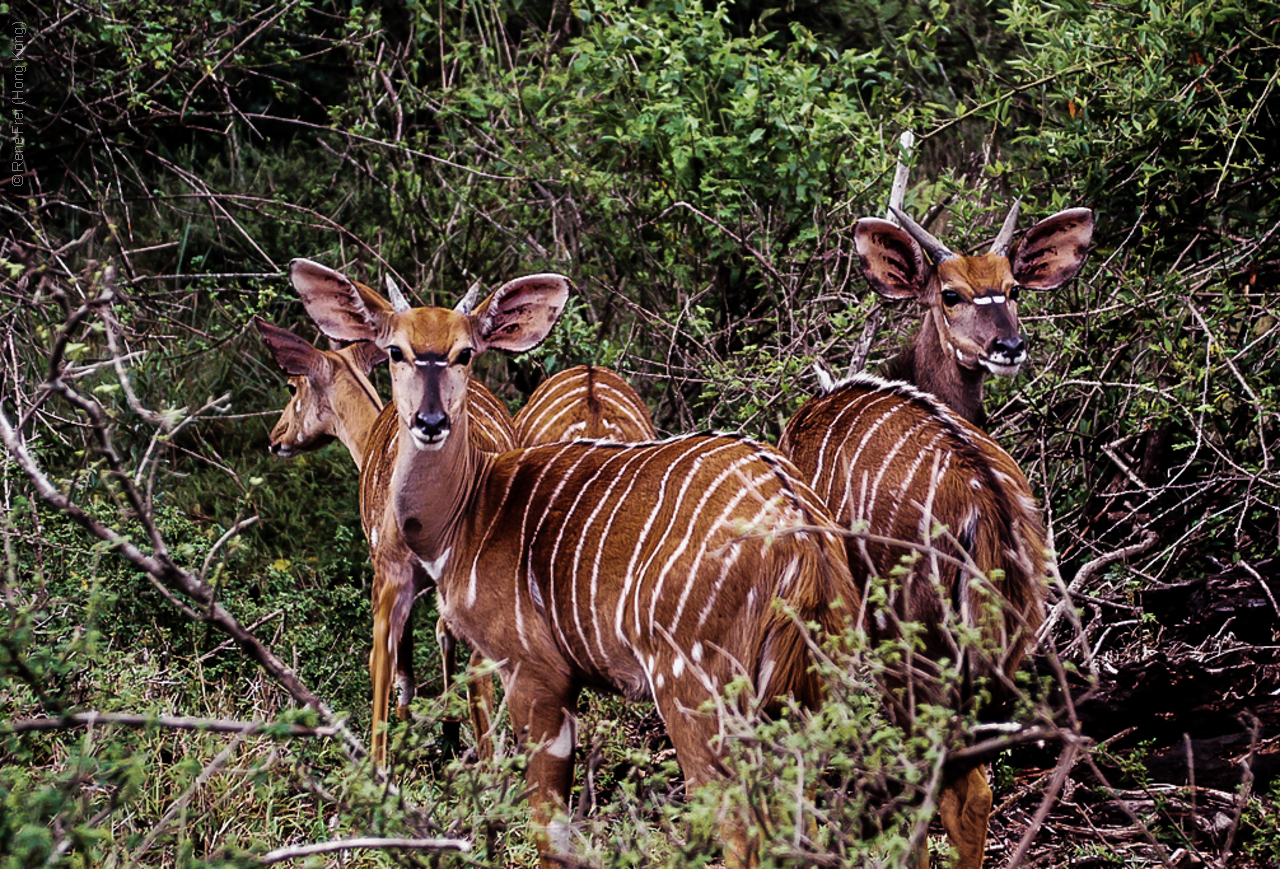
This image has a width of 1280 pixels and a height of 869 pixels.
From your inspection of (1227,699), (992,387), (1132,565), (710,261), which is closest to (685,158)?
(710,261)

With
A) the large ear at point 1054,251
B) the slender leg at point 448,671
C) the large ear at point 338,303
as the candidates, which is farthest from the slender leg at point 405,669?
the large ear at point 1054,251

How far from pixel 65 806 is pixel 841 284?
3465mm

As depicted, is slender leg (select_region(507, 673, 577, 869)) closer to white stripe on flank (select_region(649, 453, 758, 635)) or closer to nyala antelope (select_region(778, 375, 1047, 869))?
white stripe on flank (select_region(649, 453, 758, 635))

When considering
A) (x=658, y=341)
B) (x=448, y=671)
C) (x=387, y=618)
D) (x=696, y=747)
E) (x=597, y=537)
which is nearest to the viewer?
(x=696, y=747)

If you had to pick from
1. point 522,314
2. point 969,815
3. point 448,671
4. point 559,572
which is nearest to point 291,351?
point 448,671

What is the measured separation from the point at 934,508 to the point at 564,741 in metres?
1.06

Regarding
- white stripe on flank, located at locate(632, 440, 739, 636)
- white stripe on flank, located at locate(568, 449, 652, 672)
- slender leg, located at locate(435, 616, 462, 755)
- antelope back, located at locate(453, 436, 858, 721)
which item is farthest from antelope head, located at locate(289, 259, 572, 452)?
slender leg, located at locate(435, 616, 462, 755)

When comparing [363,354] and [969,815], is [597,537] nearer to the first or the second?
[969,815]

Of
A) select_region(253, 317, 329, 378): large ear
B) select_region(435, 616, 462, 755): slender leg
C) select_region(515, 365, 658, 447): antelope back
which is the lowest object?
select_region(435, 616, 462, 755): slender leg

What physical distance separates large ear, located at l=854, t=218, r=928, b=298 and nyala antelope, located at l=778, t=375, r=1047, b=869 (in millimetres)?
671

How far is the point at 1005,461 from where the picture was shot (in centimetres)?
322

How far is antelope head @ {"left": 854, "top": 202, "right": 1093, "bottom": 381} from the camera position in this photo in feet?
12.6

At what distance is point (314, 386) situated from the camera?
5031mm

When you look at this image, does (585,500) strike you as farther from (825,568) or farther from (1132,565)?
(1132,565)
